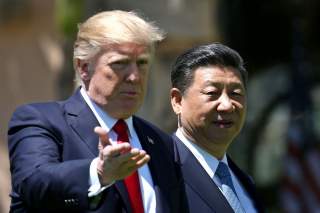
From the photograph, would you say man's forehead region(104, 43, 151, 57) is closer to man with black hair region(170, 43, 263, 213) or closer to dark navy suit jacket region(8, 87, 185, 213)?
dark navy suit jacket region(8, 87, 185, 213)

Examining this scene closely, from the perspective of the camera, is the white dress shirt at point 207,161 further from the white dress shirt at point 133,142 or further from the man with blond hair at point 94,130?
the white dress shirt at point 133,142

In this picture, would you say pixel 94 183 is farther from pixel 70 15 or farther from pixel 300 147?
pixel 300 147

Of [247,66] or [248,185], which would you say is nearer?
[248,185]

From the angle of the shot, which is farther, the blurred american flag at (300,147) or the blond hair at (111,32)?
the blurred american flag at (300,147)

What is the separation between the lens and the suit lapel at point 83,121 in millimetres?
3768

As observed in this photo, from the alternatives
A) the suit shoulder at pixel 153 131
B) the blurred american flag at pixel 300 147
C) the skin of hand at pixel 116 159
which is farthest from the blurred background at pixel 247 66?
the skin of hand at pixel 116 159

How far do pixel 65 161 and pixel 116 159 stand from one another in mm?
372

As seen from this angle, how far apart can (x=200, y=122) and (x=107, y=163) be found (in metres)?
0.90

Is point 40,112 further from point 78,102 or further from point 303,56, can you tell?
point 303,56

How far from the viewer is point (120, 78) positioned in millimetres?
3738

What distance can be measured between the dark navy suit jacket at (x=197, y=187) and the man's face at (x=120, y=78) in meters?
0.42

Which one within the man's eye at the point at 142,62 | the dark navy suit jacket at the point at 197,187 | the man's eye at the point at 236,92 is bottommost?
the dark navy suit jacket at the point at 197,187

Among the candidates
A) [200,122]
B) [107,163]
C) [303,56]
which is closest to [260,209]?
[200,122]

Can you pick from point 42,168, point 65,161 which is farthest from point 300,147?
point 42,168
